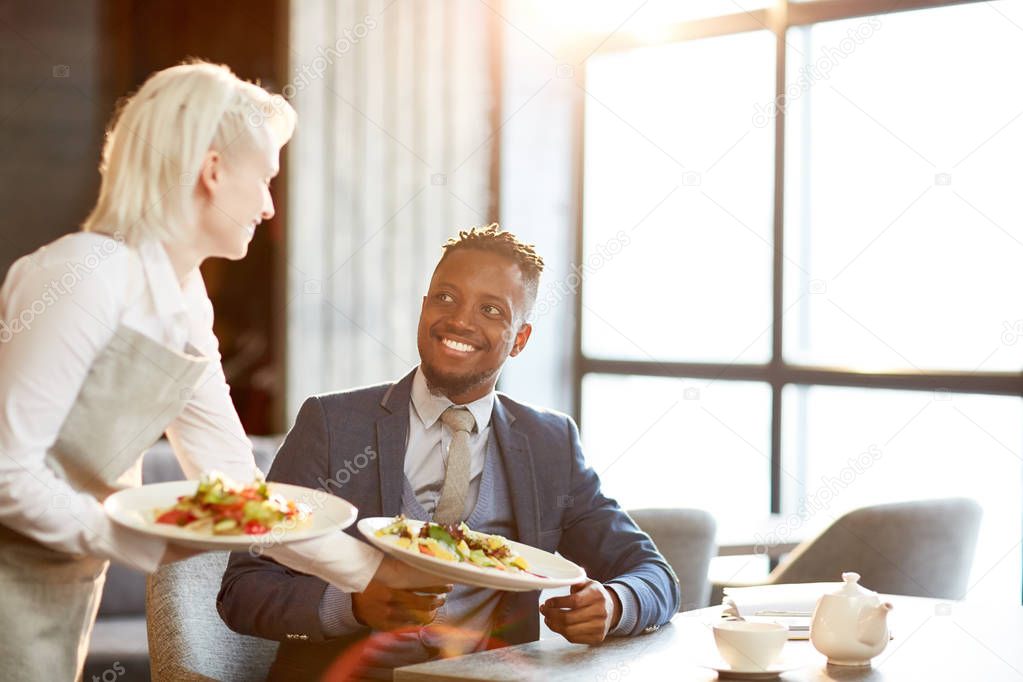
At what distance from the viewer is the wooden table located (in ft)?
5.55

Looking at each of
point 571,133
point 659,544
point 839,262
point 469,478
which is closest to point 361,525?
point 469,478

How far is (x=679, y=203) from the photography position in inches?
188

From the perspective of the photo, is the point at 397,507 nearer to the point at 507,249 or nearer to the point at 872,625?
the point at 507,249

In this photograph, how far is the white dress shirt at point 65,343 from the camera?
123 centimetres

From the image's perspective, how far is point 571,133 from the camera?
5.18m

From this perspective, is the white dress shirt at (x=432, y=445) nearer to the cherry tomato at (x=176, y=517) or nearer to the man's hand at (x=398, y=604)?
the man's hand at (x=398, y=604)

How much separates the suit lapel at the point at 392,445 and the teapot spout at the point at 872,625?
75 cm

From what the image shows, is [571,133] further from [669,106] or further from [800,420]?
[800,420]

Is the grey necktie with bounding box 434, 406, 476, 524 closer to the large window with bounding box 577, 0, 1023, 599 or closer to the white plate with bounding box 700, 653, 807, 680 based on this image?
the white plate with bounding box 700, 653, 807, 680

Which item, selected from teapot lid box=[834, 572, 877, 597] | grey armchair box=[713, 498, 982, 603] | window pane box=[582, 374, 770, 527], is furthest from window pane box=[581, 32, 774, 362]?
teapot lid box=[834, 572, 877, 597]

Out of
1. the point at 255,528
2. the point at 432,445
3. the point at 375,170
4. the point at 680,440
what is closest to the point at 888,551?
the point at 432,445

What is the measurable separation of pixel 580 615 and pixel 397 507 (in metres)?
0.37

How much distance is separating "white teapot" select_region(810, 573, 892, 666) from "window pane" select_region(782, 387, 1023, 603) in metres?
1.80

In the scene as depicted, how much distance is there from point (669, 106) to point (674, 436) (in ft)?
4.19
